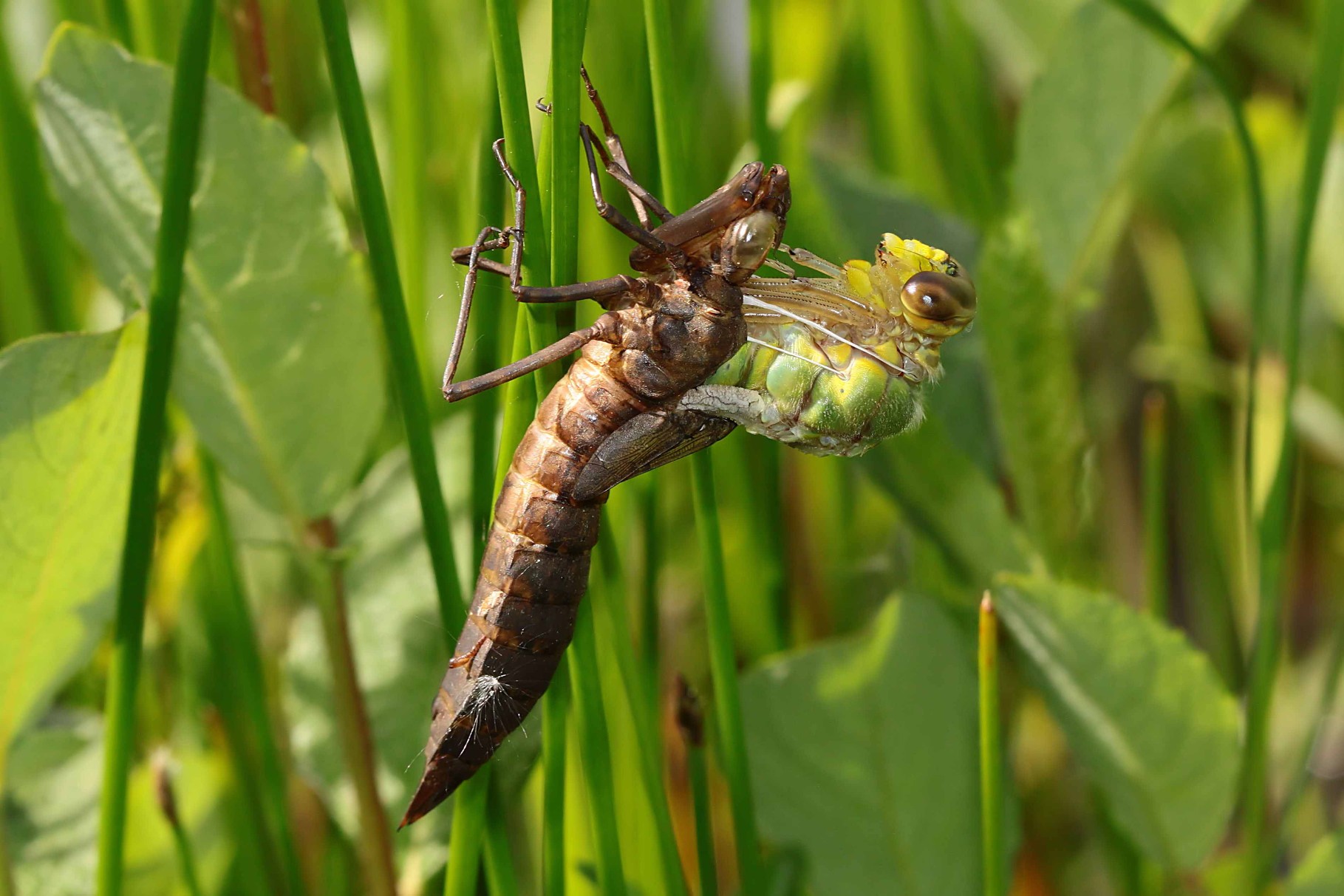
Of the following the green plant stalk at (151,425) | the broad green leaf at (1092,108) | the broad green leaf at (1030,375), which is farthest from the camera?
the broad green leaf at (1092,108)

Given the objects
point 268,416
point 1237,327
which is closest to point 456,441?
point 268,416

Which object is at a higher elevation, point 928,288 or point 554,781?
point 928,288

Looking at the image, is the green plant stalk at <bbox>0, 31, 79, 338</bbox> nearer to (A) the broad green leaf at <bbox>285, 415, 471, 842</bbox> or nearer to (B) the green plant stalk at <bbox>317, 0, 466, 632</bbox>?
(A) the broad green leaf at <bbox>285, 415, 471, 842</bbox>

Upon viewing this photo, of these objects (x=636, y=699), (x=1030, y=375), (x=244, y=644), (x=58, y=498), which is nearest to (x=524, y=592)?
(x=636, y=699)

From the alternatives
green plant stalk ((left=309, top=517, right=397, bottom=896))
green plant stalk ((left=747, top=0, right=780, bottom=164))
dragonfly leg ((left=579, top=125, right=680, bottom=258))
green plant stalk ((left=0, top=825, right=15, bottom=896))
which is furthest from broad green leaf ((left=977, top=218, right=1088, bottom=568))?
green plant stalk ((left=0, top=825, right=15, bottom=896))

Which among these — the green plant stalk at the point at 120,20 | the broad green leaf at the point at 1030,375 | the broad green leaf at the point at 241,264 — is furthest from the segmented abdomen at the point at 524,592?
the green plant stalk at the point at 120,20

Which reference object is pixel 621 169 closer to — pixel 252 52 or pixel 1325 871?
pixel 252 52

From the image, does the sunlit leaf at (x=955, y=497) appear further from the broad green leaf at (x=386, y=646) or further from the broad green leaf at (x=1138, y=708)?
the broad green leaf at (x=386, y=646)
